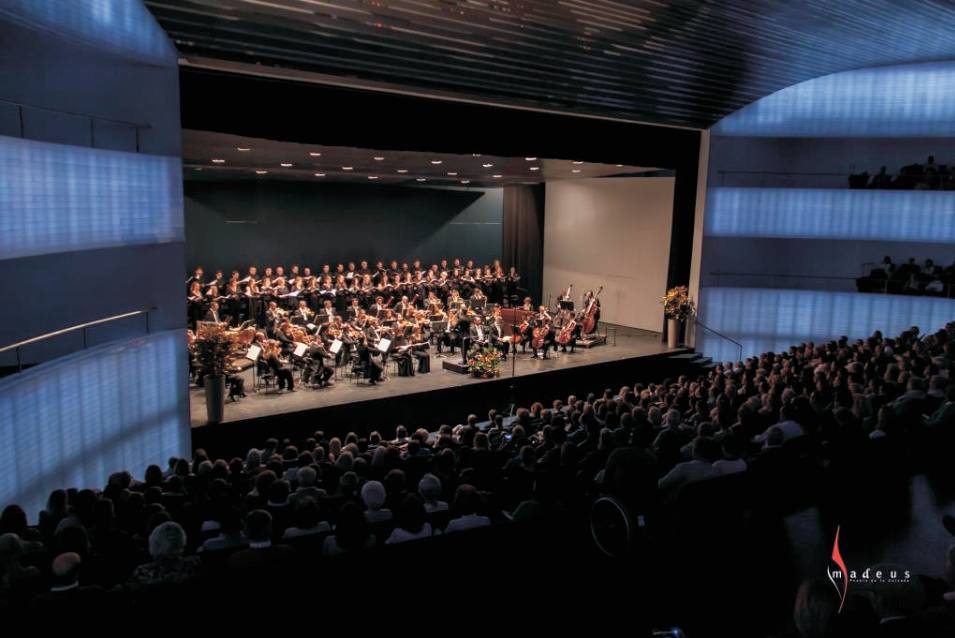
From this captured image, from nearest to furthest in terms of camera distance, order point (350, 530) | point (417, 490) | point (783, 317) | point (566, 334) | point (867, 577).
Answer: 1. point (867, 577)
2. point (350, 530)
3. point (417, 490)
4. point (566, 334)
5. point (783, 317)

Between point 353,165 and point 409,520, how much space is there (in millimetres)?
14280

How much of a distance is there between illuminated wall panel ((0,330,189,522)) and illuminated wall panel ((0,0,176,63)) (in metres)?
3.38

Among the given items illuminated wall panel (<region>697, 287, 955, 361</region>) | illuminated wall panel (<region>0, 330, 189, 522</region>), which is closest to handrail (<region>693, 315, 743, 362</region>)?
illuminated wall panel (<region>697, 287, 955, 361</region>)

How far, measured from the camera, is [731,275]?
1848cm

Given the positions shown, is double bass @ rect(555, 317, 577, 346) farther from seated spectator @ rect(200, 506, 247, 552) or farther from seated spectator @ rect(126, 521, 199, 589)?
seated spectator @ rect(126, 521, 199, 589)

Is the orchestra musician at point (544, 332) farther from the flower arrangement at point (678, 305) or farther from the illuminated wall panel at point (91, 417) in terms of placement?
the illuminated wall panel at point (91, 417)

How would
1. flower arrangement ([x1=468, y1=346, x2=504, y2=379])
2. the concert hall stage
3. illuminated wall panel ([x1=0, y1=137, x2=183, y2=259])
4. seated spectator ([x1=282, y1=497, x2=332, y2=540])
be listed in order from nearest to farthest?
1. seated spectator ([x1=282, y1=497, x2=332, y2=540])
2. illuminated wall panel ([x1=0, y1=137, x2=183, y2=259])
3. the concert hall stage
4. flower arrangement ([x1=468, y1=346, x2=504, y2=379])

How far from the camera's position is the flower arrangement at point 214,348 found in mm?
10539

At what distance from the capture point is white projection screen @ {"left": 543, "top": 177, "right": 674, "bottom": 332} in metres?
21.6

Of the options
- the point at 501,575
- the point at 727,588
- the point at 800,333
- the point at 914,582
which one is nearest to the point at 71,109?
the point at 501,575

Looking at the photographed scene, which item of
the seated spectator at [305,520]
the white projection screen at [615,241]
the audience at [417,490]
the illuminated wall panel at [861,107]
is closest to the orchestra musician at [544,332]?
the white projection screen at [615,241]

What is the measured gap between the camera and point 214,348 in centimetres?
1062

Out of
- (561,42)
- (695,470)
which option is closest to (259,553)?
(695,470)

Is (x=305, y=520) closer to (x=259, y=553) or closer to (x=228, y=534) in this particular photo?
(x=228, y=534)
